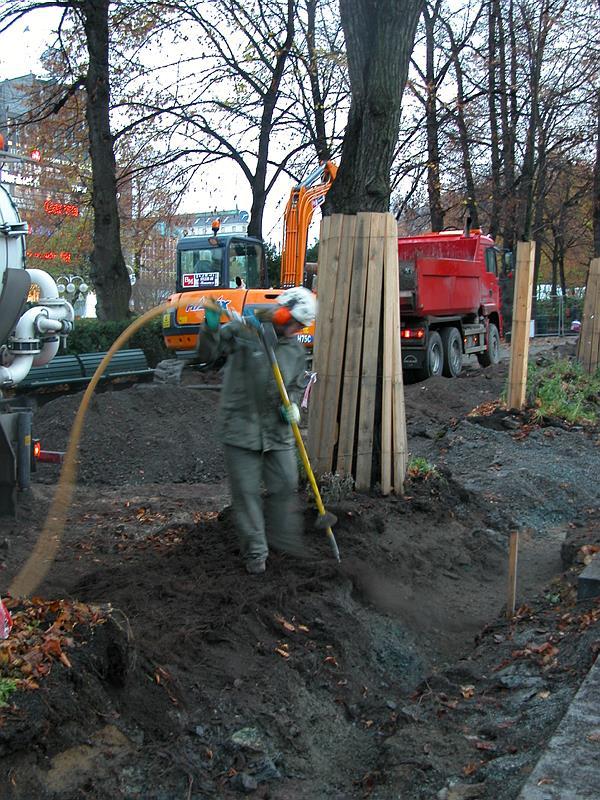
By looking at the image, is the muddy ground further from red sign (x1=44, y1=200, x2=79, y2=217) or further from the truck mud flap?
red sign (x1=44, y1=200, x2=79, y2=217)

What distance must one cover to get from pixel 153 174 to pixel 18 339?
18.7 meters

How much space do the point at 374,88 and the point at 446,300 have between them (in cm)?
1196

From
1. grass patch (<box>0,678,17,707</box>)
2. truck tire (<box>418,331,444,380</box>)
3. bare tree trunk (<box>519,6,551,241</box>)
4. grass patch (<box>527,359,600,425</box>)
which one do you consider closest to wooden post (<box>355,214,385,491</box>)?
grass patch (<box>0,678,17,707</box>)

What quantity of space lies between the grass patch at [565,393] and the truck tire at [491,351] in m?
8.47

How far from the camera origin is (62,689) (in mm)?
3391

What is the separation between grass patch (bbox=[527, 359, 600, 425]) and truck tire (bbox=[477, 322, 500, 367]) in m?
8.47

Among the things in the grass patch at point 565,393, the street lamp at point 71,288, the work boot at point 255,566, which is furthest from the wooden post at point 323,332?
the grass patch at point 565,393

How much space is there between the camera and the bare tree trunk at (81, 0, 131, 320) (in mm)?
18156

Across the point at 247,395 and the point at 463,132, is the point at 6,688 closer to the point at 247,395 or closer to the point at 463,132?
the point at 247,395

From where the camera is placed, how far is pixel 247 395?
18.0 ft

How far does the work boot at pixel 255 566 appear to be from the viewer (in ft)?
17.7

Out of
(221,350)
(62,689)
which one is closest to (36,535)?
(221,350)

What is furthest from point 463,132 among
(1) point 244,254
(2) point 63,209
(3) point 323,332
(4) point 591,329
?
(3) point 323,332

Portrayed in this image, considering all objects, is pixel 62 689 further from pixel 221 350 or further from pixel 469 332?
pixel 469 332
